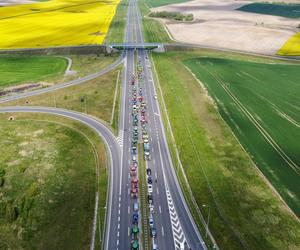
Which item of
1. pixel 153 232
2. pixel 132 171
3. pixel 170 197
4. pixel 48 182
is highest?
pixel 132 171

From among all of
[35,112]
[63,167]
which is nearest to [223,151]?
[63,167]

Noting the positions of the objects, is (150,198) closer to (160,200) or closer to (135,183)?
(160,200)

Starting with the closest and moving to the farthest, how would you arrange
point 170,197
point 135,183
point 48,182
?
point 170,197
point 135,183
point 48,182

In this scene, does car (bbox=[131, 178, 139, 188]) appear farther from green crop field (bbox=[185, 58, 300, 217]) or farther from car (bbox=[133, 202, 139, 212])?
green crop field (bbox=[185, 58, 300, 217])

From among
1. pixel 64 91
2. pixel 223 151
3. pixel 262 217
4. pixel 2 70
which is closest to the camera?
pixel 262 217

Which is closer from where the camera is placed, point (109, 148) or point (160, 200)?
point (160, 200)

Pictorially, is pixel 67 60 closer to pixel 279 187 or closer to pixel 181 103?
pixel 181 103

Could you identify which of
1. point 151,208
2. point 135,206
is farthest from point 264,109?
point 135,206
